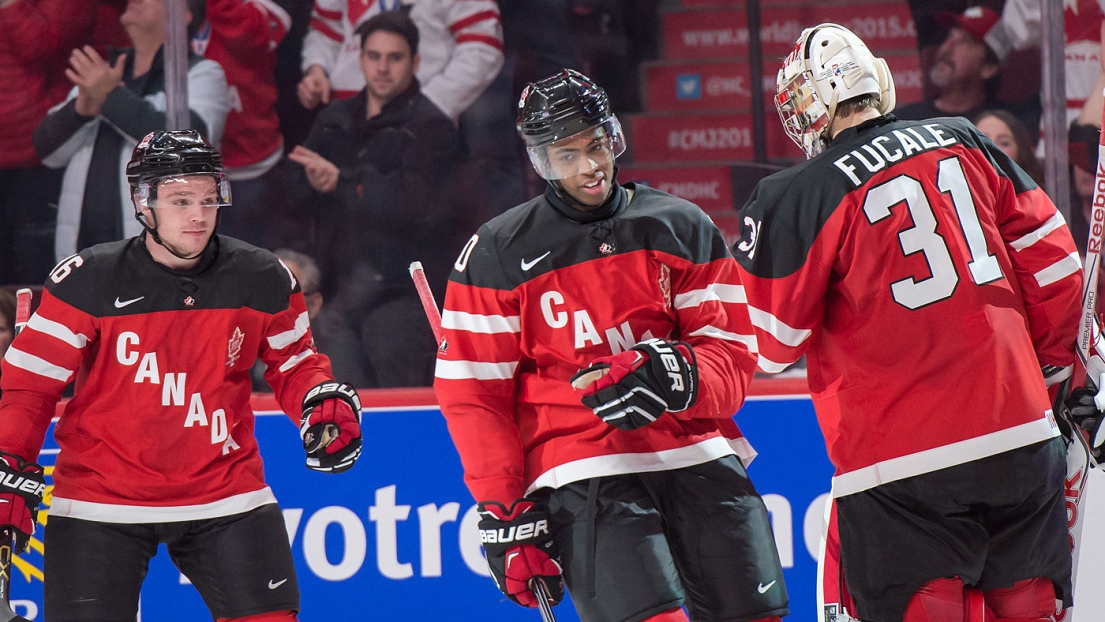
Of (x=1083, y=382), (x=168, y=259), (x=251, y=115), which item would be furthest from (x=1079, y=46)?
(x=168, y=259)

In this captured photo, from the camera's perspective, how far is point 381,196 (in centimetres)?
453

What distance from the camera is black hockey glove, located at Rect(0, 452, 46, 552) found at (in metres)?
2.71

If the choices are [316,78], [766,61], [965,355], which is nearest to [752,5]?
[766,61]

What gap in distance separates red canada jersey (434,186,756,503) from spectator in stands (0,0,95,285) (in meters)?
2.50

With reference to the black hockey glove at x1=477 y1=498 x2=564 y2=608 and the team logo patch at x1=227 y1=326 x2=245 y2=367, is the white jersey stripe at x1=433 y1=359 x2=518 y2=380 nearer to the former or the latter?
the black hockey glove at x1=477 y1=498 x2=564 y2=608

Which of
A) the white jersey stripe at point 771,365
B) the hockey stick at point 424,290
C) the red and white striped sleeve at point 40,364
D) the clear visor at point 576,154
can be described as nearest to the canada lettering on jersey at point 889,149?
the white jersey stripe at point 771,365

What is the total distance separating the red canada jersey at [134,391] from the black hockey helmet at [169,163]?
175 millimetres

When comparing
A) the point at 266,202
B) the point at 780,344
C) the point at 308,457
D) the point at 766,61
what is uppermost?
the point at 766,61

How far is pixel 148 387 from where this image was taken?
2.80m

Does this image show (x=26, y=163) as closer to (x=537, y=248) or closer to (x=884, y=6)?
(x=537, y=248)

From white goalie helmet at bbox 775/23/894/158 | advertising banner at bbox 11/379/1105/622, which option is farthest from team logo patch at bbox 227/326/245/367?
white goalie helmet at bbox 775/23/894/158

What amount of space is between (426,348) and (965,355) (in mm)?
2593

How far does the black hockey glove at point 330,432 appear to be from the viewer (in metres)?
2.88

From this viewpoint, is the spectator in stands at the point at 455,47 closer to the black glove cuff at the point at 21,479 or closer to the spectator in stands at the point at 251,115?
the spectator in stands at the point at 251,115
